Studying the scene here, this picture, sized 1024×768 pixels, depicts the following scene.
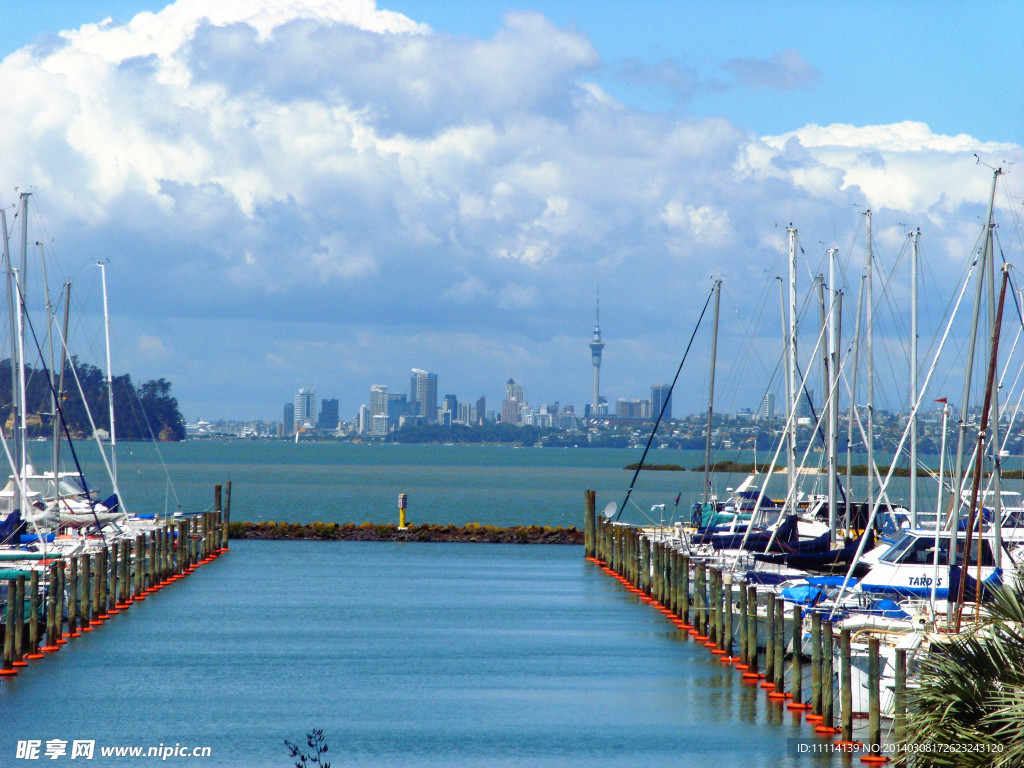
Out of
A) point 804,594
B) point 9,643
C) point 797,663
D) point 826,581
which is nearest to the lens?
point 797,663

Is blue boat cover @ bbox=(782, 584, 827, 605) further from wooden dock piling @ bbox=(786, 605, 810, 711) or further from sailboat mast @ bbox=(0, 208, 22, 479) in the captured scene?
sailboat mast @ bbox=(0, 208, 22, 479)

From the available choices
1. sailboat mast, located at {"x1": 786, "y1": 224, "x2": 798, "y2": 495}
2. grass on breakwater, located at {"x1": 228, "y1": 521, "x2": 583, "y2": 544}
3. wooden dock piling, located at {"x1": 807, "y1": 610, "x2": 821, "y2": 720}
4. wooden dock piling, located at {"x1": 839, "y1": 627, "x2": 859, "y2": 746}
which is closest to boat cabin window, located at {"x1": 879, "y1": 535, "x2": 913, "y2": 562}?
wooden dock piling, located at {"x1": 807, "y1": 610, "x2": 821, "y2": 720}

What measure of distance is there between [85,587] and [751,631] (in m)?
15.7

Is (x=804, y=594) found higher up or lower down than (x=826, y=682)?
higher up

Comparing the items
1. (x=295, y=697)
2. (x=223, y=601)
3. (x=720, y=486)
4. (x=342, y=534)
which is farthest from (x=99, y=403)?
(x=295, y=697)

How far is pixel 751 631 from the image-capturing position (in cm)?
2625

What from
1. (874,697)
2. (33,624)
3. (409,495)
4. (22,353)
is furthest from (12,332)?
(409,495)

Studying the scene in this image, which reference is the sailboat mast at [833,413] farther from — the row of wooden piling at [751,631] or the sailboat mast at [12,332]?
the sailboat mast at [12,332]

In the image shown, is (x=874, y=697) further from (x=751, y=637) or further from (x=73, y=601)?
(x=73, y=601)

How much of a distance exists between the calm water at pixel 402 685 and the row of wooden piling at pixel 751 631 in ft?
1.80

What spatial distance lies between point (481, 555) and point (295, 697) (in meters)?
27.8

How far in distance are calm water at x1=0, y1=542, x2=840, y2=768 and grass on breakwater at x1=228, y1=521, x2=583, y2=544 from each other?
15634mm

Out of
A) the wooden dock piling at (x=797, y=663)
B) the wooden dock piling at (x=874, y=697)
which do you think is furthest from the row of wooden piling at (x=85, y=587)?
the wooden dock piling at (x=874, y=697)

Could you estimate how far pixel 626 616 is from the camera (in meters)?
35.0
